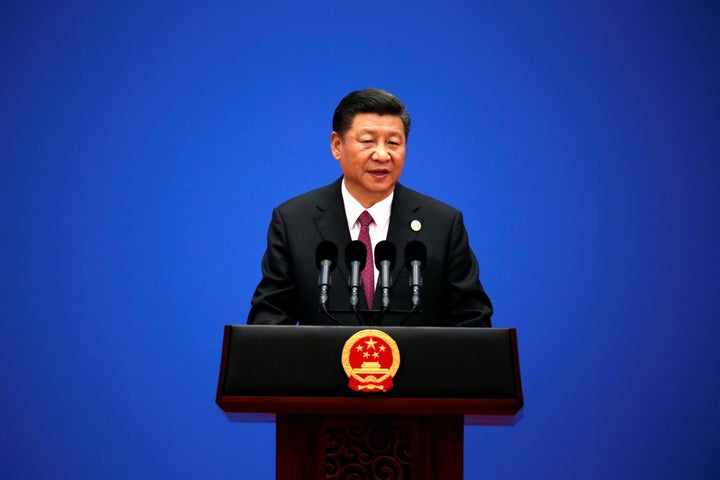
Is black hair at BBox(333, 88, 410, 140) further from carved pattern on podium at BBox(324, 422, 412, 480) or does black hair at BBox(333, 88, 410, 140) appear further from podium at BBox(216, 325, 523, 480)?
carved pattern on podium at BBox(324, 422, 412, 480)

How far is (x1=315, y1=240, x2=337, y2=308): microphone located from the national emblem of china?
0.45 ft

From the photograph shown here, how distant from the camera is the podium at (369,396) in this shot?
4.89 feet

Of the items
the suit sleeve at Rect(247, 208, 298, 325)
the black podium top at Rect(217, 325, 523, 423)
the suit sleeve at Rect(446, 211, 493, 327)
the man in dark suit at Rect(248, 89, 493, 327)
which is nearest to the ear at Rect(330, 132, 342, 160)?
the man in dark suit at Rect(248, 89, 493, 327)

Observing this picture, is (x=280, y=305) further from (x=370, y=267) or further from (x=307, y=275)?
(x=370, y=267)

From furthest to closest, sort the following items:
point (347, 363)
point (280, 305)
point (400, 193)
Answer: point (400, 193) < point (280, 305) < point (347, 363)

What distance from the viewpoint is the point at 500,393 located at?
4.91ft

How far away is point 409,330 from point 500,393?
0.21 metres

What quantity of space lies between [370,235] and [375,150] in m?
0.23

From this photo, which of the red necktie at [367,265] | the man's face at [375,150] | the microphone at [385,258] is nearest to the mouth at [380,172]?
the man's face at [375,150]

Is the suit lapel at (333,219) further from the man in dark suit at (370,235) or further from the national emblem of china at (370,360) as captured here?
the national emblem of china at (370,360)

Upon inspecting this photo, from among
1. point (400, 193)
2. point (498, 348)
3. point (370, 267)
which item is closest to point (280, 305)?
point (370, 267)

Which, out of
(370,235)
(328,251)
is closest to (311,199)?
(370,235)

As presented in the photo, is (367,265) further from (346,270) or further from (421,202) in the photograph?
(421,202)

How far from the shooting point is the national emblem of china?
1.48 metres
